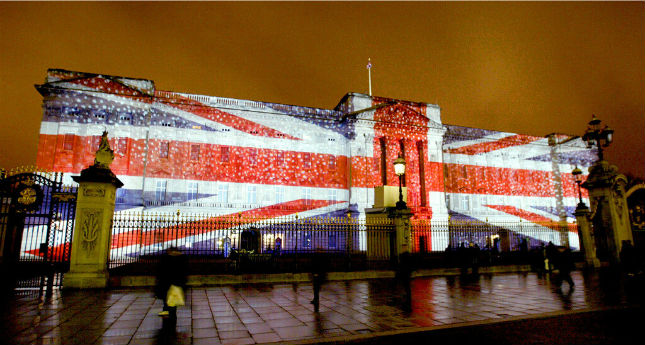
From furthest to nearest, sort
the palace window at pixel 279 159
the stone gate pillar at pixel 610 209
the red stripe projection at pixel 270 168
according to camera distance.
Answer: the palace window at pixel 279 159, the red stripe projection at pixel 270 168, the stone gate pillar at pixel 610 209

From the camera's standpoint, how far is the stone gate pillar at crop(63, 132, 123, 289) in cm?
964

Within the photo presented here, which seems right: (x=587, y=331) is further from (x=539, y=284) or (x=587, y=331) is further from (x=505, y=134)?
(x=505, y=134)

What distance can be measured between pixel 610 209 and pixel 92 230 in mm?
19072

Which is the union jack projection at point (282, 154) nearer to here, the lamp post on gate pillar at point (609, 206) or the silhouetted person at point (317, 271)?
the lamp post on gate pillar at point (609, 206)

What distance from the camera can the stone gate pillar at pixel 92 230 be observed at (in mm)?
9641

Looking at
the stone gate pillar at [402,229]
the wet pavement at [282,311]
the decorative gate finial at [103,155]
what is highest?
the decorative gate finial at [103,155]

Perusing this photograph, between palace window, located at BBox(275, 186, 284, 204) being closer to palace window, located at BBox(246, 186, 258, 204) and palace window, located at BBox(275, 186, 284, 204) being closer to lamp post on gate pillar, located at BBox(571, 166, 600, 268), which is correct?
palace window, located at BBox(246, 186, 258, 204)

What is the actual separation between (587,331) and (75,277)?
1173cm

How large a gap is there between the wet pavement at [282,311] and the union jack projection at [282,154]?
1491 centimetres

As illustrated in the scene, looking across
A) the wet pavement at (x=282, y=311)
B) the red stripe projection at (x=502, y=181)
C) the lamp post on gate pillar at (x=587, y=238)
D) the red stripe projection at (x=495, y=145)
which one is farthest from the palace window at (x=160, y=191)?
the red stripe projection at (x=495, y=145)

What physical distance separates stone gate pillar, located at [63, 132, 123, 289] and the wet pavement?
70 centimetres

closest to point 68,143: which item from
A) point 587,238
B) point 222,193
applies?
point 222,193

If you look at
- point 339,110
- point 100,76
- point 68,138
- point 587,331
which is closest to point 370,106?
point 339,110

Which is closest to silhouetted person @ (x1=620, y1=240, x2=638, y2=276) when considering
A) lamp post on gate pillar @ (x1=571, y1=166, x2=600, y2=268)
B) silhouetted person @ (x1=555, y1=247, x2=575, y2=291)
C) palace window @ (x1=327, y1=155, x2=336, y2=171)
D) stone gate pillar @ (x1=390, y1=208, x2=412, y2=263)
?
silhouetted person @ (x1=555, y1=247, x2=575, y2=291)
